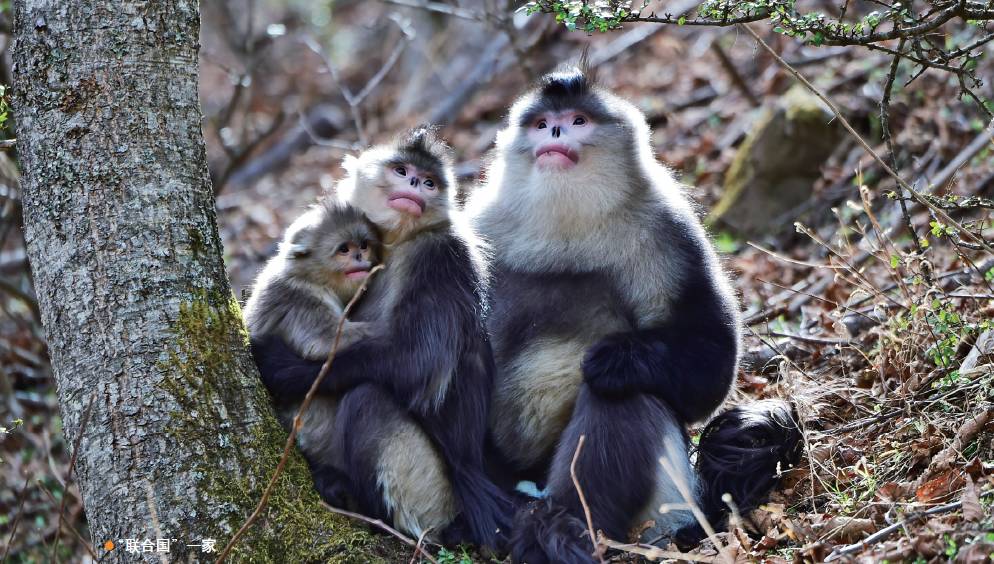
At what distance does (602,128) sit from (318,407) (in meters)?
1.75

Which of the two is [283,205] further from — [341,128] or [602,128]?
[602,128]

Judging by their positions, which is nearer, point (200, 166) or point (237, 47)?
point (200, 166)

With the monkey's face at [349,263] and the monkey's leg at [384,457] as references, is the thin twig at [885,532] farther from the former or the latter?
the monkey's face at [349,263]

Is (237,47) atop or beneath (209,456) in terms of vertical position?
atop

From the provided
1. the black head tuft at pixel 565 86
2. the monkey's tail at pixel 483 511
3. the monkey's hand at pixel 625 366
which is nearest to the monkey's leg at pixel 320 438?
the monkey's tail at pixel 483 511

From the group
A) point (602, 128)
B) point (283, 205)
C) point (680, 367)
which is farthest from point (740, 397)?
point (283, 205)

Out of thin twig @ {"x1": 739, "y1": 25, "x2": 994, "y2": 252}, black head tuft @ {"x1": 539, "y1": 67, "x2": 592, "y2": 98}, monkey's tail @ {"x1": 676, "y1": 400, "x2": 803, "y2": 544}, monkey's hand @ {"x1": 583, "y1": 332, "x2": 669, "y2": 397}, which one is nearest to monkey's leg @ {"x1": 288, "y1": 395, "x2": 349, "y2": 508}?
monkey's hand @ {"x1": 583, "y1": 332, "x2": 669, "y2": 397}

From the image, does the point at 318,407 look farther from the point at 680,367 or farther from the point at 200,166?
the point at 680,367

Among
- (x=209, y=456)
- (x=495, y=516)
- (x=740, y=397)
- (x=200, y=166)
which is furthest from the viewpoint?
(x=740, y=397)

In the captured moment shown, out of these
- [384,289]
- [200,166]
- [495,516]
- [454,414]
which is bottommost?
[495,516]

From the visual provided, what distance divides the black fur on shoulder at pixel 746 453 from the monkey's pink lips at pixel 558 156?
4.28 feet

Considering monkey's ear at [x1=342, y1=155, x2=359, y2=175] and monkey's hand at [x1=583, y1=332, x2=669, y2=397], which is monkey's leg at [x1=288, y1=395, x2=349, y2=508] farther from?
monkey's ear at [x1=342, y1=155, x2=359, y2=175]

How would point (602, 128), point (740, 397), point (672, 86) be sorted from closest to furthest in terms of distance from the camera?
point (602, 128) → point (740, 397) → point (672, 86)

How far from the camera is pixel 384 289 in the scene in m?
4.19
